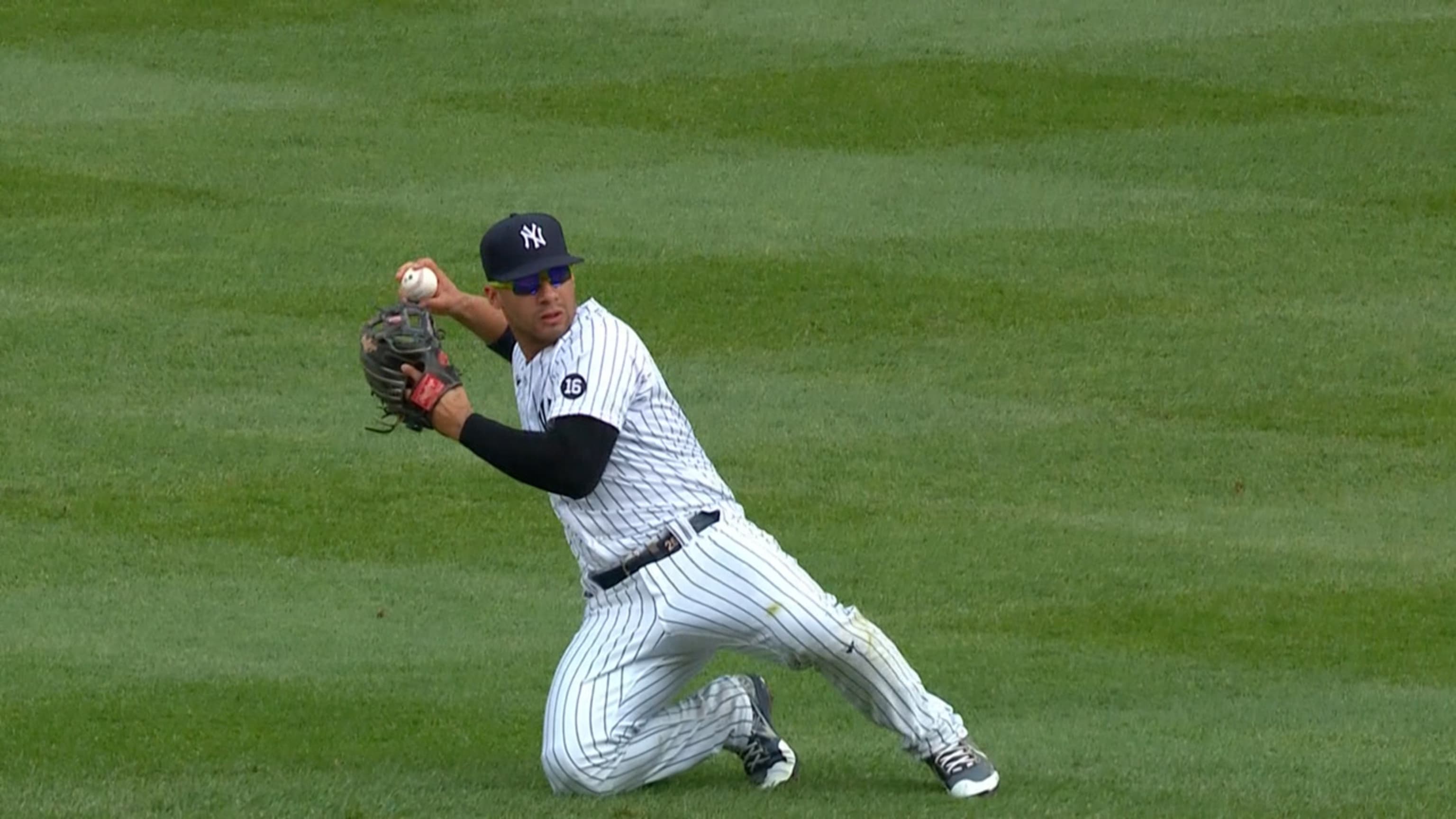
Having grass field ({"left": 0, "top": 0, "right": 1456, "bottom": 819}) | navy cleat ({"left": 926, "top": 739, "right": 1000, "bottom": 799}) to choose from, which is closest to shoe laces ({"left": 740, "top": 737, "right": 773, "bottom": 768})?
grass field ({"left": 0, "top": 0, "right": 1456, "bottom": 819})

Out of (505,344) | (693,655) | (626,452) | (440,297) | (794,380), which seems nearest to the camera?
(626,452)

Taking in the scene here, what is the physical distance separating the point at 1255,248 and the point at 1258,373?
6.60ft

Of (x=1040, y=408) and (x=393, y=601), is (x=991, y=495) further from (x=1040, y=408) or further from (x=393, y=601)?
(x=393, y=601)

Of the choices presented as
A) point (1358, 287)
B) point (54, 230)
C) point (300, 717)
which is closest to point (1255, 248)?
point (1358, 287)

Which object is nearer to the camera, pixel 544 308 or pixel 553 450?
pixel 553 450

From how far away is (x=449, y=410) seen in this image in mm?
5633

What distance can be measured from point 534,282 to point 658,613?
903mm

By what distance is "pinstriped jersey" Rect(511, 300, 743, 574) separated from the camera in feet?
19.1

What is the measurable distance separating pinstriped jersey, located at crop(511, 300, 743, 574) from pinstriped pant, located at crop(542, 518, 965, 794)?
9 centimetres

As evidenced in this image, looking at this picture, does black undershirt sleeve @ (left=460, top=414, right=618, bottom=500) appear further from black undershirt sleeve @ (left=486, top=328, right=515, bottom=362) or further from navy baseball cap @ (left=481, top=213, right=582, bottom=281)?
black undershirt sleeve @ (left=486, top=328, right=515, bottom=362)

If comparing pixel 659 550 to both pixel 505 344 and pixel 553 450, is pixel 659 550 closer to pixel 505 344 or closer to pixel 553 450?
pixel 553 450

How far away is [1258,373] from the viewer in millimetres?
11289

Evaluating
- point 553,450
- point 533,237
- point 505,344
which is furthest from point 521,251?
point 505,344

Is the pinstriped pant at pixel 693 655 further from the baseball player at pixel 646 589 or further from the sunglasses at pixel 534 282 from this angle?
the sunglasses at pixel 534 282
